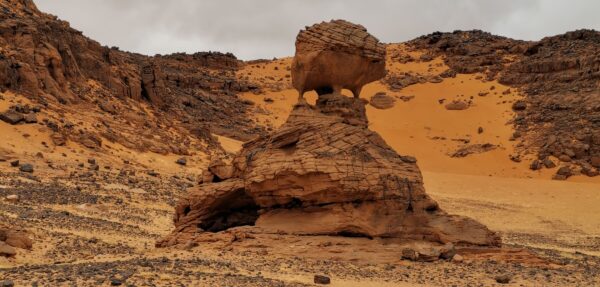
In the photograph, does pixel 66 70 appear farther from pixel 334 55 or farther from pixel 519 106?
pixel 519 106

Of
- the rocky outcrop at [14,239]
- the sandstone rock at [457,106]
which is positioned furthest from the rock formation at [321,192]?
the sandstone rock at [457,106]

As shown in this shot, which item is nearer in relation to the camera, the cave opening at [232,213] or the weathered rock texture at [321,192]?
the weathered rock texture at [321,192]

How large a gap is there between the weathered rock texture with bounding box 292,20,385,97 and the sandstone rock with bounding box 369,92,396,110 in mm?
42250

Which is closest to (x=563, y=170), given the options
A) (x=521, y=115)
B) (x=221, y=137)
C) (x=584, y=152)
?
(x=584, y=152)

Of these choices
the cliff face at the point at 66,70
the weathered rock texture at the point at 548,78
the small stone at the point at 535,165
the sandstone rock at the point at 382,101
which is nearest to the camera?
the cliff face at the point at 66,70

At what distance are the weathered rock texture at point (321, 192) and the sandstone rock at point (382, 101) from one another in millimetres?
42968

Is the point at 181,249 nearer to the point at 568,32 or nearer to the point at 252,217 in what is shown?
the point at 252,217

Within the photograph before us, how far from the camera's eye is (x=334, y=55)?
14289 millimetres

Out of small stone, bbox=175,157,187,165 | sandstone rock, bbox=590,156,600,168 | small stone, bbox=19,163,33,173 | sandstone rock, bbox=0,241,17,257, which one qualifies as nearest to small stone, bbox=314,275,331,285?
sandstone rock, bbox=0,241,17,257

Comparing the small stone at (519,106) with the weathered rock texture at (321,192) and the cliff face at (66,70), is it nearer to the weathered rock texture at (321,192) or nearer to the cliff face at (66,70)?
the cliff face at (66,70)

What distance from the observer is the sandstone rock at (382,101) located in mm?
56906

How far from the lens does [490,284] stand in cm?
1038

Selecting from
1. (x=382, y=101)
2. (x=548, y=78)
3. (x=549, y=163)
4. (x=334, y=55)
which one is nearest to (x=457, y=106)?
(x=382, y=101)

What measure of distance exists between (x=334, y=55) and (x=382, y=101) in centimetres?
4359
